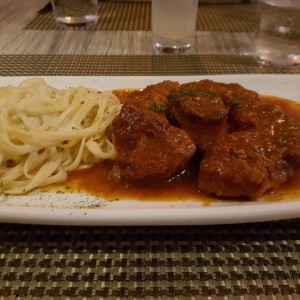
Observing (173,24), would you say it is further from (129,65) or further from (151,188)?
(151,188)

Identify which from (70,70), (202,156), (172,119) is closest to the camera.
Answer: (202,156)

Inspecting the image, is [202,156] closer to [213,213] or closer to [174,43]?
[213,213]

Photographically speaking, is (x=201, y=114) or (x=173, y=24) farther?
(x=173, y=24)

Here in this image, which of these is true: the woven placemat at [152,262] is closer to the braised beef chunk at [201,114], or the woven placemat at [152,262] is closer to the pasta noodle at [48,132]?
the pasta noodle at [48,132]

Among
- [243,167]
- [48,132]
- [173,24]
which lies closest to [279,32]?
[173,24]

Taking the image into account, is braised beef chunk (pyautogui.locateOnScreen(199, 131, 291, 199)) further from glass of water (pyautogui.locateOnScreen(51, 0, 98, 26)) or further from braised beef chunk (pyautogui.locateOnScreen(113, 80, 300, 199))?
glass of water (pyautogui.locateOnScreen(51, 0, 98, 26))

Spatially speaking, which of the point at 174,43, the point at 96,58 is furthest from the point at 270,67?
the point at 96,58
